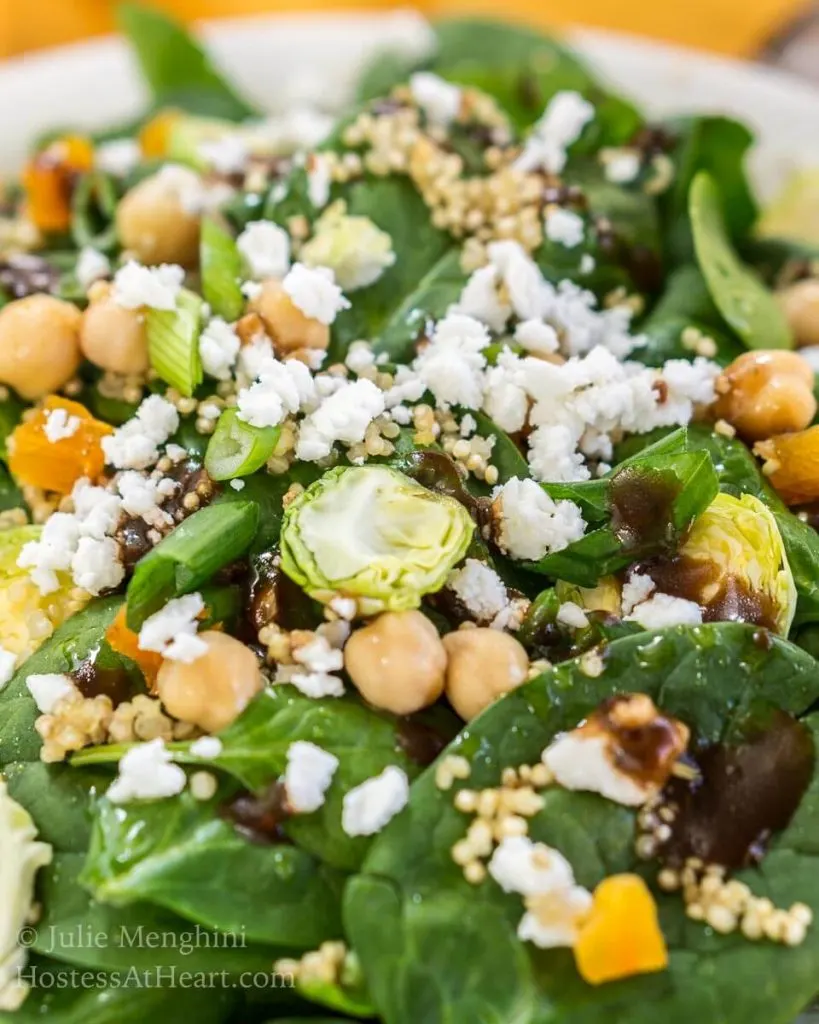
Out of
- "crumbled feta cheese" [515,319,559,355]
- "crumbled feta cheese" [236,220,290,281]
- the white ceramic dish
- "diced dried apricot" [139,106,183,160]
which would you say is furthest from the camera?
the white ceramic dish

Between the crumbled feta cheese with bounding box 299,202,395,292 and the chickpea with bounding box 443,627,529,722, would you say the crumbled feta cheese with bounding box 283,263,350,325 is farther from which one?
the chickpea with bounding box 443,627,529,722

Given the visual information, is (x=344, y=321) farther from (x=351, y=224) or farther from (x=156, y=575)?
(x=156, y=575)

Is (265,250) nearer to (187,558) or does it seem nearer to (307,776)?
(187,558)

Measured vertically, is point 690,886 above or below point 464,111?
below

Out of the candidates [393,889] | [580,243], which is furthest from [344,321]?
[393,889]

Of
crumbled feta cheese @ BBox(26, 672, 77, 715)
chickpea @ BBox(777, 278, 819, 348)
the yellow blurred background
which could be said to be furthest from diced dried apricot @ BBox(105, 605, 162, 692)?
the yellow blurred background

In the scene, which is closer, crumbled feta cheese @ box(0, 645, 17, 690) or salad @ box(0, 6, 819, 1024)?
salad @ box(0, 6, 819, 1024)
